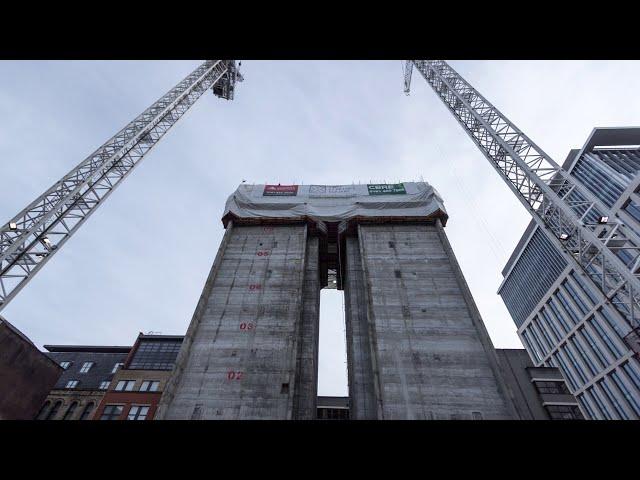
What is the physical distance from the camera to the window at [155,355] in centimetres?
3916

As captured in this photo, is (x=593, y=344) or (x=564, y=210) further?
(x=593, y=344)

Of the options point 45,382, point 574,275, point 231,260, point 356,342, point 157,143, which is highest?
point 574,275

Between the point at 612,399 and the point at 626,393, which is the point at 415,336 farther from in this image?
the point at 612,399

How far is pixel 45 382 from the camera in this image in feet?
100

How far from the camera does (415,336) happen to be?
29.5 meters

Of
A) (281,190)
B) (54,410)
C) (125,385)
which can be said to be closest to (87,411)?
(54,410)

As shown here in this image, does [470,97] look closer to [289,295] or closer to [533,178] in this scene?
[533,178]

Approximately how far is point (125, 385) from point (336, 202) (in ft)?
98.3

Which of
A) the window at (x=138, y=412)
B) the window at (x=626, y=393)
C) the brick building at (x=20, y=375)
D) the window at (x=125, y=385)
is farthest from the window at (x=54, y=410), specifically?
the window at (x=626, y=393)

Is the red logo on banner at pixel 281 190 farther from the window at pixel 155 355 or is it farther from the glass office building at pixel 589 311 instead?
the glass office building at pixel 589 311

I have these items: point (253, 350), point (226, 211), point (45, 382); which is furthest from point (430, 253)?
point (45, 382)
